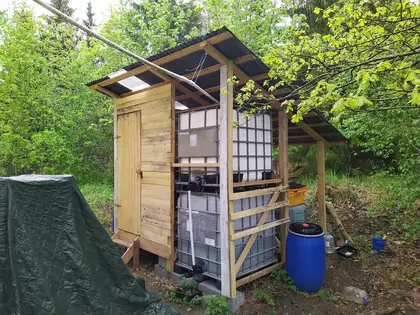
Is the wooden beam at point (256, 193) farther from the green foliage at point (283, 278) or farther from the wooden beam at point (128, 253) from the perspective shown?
the wooden beam at point (128, 253)

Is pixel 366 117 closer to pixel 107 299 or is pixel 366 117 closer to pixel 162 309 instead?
pixel 162 309

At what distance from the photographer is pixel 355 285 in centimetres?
364

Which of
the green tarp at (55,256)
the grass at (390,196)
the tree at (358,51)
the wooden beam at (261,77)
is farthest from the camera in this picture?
the grass at (390,196)

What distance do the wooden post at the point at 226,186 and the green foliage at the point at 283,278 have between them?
36.7 inches

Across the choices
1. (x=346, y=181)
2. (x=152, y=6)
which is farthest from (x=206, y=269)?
(x=152, y=6)

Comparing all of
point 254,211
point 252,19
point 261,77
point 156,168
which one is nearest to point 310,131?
point 261,77

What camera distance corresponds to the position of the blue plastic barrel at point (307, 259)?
340 centimetres

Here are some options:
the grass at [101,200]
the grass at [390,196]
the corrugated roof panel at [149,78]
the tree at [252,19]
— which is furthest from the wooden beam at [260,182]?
the tree at [252,19]

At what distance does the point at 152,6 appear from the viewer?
9953 mm

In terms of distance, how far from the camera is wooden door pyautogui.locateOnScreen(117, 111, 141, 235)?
4125 millimetres

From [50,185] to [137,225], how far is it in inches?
89.1

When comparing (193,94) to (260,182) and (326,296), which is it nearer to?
(260,182)

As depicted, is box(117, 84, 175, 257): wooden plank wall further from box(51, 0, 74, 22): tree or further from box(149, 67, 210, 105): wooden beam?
box(51, 0, 74, 22): tree

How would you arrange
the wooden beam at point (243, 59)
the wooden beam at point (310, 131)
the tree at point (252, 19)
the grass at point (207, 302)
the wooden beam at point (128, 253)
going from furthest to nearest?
the tree at point (252, 19)
the wooden beam at point (310, 131)
the wooden beam at point (128, 253)
the wooden beam at point (243, 59)
the grass at point (207, 302)
